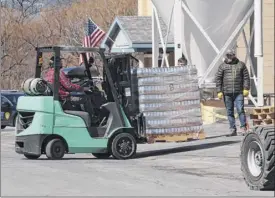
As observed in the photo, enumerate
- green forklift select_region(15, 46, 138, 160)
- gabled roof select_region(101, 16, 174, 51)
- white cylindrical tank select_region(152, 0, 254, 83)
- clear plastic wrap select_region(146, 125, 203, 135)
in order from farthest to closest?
gabled roof select_region(101, 16, 174, 51), white cylindrical tank select_region(152, 0, 254, 83), clear plastic wrap select_region(146, 125, 203, 135), green forklift select_region(15, 46, 138, 160)

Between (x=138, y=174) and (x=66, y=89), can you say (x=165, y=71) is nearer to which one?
(x=66, y=89)

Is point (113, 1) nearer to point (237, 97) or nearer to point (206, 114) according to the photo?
point (206, 114)

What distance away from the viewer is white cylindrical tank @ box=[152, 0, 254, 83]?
61.9 feet

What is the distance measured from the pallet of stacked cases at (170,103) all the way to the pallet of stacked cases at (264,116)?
4142 millimetres

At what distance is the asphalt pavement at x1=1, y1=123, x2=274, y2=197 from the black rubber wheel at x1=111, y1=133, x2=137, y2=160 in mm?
163

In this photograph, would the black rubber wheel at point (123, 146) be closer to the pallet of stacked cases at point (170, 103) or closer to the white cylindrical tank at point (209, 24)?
the pallet of stacked cases at point (170, 103)

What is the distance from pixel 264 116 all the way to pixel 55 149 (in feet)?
14.7

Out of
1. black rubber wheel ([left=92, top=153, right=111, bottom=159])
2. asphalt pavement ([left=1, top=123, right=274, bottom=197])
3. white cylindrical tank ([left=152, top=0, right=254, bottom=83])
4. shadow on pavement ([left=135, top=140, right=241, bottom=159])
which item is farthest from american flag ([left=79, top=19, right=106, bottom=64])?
black rubber wheel ([left=92, top=153, right=111, bottom=159])

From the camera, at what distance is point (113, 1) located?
39.4m

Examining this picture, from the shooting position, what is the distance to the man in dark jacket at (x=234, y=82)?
15.1 m

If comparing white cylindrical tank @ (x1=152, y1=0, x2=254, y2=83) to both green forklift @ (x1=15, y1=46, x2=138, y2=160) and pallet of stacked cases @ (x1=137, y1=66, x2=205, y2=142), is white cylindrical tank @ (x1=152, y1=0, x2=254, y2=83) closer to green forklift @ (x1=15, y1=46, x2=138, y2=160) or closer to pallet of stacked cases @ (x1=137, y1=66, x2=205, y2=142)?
pallet of stacked cases @ (x1=137, y1=66, x2=205, y2=142)

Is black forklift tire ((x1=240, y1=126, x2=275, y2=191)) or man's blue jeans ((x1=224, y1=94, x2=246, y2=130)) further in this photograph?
man's blue jeans ((x1=224, y1=94, x2=246, y2=130))

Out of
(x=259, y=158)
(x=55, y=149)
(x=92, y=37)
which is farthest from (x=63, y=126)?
(x=92, y=37)

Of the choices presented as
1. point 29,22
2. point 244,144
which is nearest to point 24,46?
point 29,22
